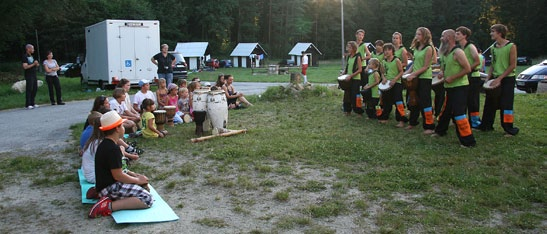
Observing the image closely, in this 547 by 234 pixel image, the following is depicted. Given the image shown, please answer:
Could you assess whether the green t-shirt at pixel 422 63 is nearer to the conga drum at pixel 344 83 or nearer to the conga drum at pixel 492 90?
the conga drum at pixel 492 90

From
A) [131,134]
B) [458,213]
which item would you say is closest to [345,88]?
[131,134]

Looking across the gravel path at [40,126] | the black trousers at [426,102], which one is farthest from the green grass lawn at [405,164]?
the gravel path at [40,126]

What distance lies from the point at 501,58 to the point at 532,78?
9.64 meters

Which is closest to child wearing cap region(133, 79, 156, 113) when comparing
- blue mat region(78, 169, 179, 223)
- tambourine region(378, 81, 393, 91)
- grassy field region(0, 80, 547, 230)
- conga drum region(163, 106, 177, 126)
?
conga drum region(163, 106, 177, 126)

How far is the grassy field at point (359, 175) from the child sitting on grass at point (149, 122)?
21 cm

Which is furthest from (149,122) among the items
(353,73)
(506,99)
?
(506,99)

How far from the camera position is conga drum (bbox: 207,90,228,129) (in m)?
8.98

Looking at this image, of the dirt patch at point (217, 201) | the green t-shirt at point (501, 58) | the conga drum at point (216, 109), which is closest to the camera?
the dirt patch at point (217, 201)

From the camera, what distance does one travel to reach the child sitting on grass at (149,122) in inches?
352

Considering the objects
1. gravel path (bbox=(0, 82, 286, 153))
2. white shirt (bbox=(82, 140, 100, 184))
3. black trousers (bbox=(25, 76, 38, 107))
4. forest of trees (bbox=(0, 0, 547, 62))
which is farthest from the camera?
forest of trees (bbox=(0, 0, 547, 62))

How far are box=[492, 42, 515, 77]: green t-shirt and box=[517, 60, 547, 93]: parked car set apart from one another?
30.7 feet

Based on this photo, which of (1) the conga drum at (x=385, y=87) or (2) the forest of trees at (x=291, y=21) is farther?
(2) the forest of trees at (x=291, y=21)

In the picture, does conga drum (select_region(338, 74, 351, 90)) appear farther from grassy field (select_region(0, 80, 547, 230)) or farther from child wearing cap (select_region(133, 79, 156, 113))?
child wearing cap (select_region(133, 79, 156, 113))

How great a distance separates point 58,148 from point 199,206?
4568 millimetres
